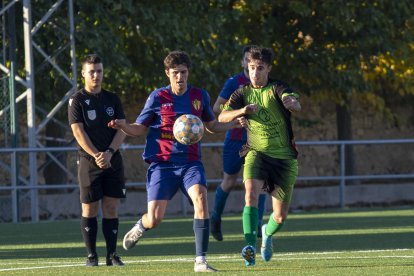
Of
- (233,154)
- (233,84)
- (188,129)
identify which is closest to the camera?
(188,129)

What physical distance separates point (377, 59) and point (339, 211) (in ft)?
25.1

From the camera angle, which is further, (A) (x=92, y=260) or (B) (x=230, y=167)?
(B) (x=230, y=167)

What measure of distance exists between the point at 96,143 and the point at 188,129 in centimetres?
124

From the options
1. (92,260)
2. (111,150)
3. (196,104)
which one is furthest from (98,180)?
(196,104)

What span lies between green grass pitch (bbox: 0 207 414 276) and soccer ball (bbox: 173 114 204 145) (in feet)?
3.70

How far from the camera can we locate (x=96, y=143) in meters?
13.3

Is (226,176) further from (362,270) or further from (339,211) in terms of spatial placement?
(339,211)

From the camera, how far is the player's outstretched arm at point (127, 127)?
1261 cm

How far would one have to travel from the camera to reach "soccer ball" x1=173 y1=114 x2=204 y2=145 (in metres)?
12.4

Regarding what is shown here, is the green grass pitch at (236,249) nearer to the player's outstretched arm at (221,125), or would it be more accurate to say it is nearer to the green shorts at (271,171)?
the green shorts at (271,171)

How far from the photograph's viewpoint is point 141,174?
29.8 m

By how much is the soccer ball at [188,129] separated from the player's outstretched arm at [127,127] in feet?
1.34

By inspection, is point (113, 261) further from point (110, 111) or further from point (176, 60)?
point (176, 60)

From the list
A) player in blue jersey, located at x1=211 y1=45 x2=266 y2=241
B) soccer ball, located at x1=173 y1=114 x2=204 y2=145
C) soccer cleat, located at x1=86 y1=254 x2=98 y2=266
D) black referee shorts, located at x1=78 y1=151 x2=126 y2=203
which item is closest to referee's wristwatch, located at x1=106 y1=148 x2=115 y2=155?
black referee shorts, located at x1=78 y1=151 x2=126 y2=203
